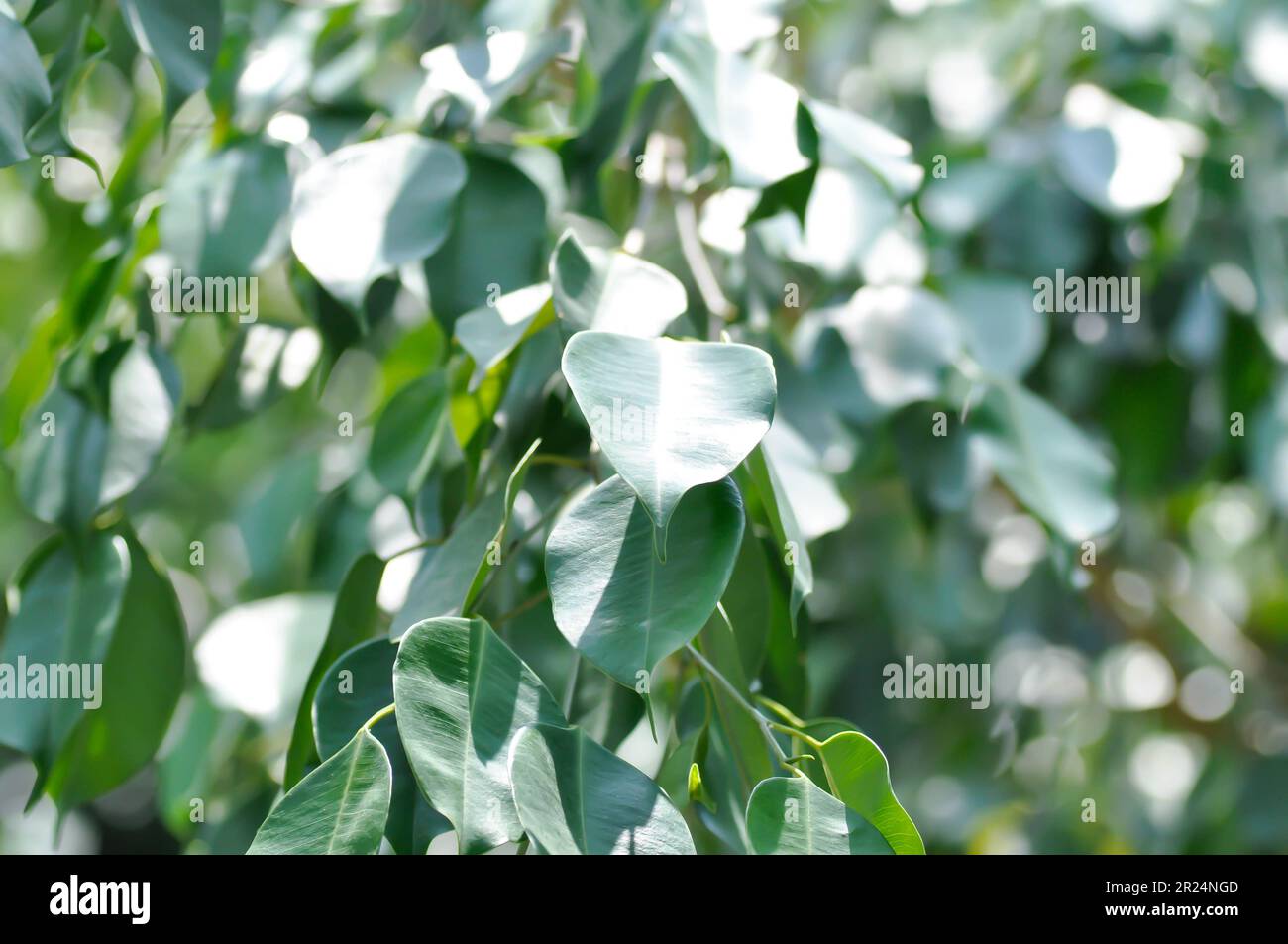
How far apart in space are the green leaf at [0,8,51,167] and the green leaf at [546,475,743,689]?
32 cm

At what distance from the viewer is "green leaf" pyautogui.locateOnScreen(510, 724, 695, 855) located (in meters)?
0.42

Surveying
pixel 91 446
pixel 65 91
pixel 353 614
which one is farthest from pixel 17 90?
pixel 353 614

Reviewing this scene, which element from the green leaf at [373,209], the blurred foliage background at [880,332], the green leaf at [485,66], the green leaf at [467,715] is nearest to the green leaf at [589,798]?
the green leaf at [467,715]

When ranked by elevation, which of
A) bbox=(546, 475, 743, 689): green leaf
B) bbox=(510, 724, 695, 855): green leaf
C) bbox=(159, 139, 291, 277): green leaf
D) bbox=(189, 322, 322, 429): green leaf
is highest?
bbox=(159, 139, 291, 277): green leaf

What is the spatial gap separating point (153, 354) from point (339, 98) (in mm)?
227

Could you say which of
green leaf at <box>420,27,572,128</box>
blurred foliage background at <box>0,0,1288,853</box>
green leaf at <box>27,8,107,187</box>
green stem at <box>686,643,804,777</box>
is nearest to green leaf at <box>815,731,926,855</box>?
green stem at <box>686,643,804,777</box>

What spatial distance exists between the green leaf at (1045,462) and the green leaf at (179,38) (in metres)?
0.52

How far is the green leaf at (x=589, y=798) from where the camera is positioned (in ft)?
1.37

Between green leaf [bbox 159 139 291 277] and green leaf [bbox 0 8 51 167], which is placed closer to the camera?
green leaf [bbox 0 8 51 167]

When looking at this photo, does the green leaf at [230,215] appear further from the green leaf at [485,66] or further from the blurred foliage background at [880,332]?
the green leaf at [485,66]

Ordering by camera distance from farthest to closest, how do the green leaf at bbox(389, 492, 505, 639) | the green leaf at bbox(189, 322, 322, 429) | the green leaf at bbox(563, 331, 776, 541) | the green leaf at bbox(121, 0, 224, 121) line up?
the green leaf at bbox(189, 322, 322, 429)
the green leaf at bbox(121, 0, 224, 121)
the green leaf at bbox(389, 492, 505, 639)
the green leaf at bbox(563, 331, 776, 541)

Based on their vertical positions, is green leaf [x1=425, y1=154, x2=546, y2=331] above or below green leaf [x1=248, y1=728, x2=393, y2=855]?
above

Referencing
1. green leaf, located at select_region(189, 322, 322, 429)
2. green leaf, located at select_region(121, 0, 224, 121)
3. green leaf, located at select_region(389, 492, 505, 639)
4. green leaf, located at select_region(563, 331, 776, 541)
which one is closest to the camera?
green leaf, located at select_region(563, 331, 776, 541)

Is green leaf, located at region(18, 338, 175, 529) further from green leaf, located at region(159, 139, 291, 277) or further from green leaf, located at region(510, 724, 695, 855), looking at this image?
green leaf, located at region(510, 724, 695, 855)
